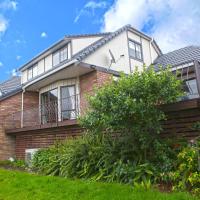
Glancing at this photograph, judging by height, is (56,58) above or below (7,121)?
above

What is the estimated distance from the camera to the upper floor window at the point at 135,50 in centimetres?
1666

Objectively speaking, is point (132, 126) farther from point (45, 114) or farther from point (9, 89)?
point (9, 89)

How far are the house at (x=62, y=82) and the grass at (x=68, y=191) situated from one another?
4.67 m

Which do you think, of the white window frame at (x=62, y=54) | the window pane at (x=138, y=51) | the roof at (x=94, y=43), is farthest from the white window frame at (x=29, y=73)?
the window pane at (x=138, y=51)

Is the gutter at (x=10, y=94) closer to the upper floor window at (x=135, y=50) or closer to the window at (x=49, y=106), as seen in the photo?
the window at (x=49, y=106)

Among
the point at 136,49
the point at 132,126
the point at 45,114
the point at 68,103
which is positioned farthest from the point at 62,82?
the point at 132,126

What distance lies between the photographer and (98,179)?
23.9 ft

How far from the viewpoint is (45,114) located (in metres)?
16.2

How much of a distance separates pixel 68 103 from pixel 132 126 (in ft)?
26.5

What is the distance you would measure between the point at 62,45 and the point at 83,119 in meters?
9.09

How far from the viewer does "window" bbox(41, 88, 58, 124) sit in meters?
15.7

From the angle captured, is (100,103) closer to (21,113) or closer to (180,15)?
(180,15)

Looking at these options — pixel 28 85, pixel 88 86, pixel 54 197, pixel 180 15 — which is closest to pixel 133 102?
pixel 54 197

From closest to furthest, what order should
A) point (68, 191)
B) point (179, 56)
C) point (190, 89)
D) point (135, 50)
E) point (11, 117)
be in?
point (68, 191)
point (190, 89)
point (11, 117)
point (179, 56)
point (135, 50)
